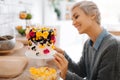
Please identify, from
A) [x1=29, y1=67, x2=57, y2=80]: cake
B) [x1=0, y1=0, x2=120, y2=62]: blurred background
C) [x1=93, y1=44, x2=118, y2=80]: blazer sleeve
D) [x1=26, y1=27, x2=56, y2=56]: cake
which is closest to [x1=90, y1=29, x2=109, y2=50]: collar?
[x1=93, y1=44, x2=118, y2=80]: blazer sleeve

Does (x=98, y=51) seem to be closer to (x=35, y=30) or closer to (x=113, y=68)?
(x=113, y=68)

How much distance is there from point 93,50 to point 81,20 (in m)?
0.22

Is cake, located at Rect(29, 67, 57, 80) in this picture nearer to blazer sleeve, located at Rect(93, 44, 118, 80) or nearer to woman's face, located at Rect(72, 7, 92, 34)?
blazer sleeve, located at Rect(93, 44, 118, 80)

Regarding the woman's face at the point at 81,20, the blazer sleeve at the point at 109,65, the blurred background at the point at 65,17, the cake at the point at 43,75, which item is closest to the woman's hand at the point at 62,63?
the cake at the point at 43,75

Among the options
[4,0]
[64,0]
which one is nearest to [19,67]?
[4,0]

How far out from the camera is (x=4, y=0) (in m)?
1.98

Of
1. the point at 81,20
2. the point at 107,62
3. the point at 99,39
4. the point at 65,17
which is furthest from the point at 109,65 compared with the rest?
the point at 65,17

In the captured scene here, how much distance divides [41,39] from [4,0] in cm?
106

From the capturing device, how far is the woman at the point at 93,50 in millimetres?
1166

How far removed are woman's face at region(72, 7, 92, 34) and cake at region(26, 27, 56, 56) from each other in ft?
0.93

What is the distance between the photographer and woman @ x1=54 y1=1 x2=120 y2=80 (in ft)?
3.83

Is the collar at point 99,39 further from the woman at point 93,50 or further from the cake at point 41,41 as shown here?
the cake at point 41,41

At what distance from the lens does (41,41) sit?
3.64 feet

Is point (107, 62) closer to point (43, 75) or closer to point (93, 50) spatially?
point (93, 50)
